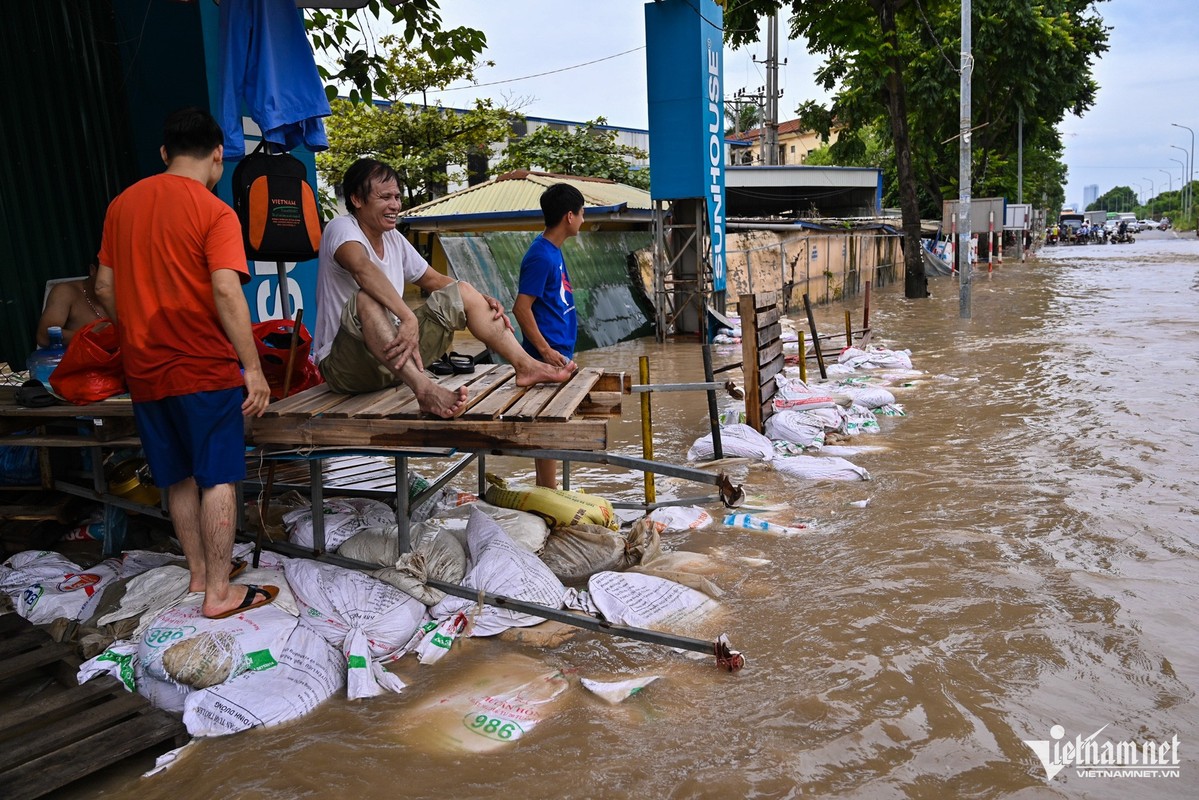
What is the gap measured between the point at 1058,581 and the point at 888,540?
0.89 metres

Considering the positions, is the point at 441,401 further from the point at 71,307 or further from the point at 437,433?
the point at 71,307

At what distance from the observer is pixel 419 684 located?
132 inches

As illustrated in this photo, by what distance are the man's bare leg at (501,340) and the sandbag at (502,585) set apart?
2.47 ft

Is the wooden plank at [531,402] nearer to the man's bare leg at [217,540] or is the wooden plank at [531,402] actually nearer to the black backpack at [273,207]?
the man's bare leg at [217,540]

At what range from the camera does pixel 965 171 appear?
679 inches

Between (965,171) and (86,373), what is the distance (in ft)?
55.3

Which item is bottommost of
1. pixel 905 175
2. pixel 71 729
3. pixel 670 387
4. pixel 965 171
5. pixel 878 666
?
pixel 878 666

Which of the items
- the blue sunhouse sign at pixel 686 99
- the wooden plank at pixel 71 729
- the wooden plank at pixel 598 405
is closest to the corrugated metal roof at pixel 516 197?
the blue sunhouse sign at pixel 686 99

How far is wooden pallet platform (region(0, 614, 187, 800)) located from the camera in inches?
104

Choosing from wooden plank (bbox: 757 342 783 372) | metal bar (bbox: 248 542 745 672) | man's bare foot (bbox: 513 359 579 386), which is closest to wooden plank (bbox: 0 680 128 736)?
metal bar (bbox: 248 542 745 672)

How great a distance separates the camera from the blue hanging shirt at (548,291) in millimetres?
4789

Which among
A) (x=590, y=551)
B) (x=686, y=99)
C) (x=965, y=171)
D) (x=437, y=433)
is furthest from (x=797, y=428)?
(x=965, y=171)

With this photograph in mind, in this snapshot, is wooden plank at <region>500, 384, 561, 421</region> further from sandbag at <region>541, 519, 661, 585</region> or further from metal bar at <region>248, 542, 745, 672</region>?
sandbag at <region>541, 519, 661, 585</region>

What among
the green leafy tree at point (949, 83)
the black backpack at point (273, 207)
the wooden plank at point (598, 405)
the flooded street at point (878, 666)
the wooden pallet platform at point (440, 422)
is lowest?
the flooded street at point (878, 666)
